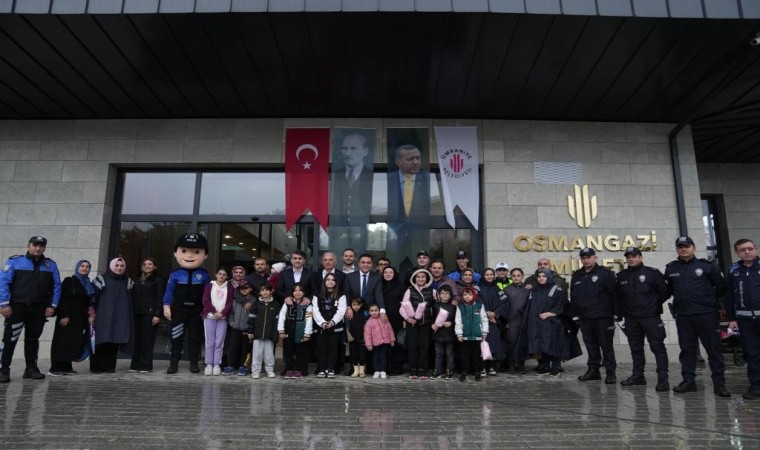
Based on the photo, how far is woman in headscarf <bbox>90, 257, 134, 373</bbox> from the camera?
279 inches

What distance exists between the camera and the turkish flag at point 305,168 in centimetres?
930

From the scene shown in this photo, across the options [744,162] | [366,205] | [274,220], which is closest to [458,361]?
[366,205]

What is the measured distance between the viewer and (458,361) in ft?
24.5

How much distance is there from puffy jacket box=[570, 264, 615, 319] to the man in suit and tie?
109 inches

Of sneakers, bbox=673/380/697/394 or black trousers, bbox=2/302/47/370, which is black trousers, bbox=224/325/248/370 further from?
sneakers, bbox=673/380/697/394

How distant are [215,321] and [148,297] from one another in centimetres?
124

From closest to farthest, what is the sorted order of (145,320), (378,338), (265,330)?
(378,338) < (265,330) < (145,320)

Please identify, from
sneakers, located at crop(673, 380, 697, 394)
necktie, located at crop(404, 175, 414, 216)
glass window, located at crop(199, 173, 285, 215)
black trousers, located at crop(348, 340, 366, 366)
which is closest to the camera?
sneakers, located at crop(673, 380, 697, 394)

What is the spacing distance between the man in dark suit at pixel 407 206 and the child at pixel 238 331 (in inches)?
113

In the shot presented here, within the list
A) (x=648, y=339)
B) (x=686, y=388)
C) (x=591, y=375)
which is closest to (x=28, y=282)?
(x=591, y=375)

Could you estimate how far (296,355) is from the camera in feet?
22.9

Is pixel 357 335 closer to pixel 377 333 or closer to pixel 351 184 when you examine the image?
pixel 377 333

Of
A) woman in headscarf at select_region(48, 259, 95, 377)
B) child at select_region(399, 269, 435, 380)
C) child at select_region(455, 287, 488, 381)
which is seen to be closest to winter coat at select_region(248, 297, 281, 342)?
child at select_region(399, 269, 435, 380)

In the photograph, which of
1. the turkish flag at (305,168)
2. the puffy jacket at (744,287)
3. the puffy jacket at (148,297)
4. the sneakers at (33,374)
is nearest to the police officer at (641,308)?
the puffy jacket at (744,287)
